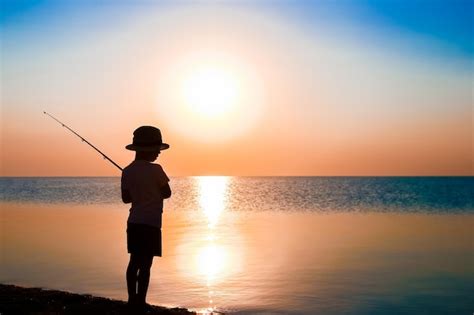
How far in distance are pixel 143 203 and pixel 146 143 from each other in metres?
0.80

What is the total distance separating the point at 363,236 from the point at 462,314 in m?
13.9

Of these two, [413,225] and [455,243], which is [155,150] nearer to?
[455,243]

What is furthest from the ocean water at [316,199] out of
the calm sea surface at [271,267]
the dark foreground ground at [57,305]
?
the dark foreground ground at [57,305]

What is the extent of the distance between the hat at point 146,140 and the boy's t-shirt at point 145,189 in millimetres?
242

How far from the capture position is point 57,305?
30.2 feet

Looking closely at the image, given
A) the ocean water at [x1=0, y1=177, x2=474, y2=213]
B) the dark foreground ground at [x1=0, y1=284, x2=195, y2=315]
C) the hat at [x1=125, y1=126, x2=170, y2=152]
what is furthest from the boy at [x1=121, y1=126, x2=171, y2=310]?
the ocean water at [x1=0, y1=177, x2=474, y2=213]

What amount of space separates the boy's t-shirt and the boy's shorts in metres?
0.07

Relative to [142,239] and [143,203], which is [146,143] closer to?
[143,203]

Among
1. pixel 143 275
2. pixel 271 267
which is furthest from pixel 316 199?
pixel 143 275

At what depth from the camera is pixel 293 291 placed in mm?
13312

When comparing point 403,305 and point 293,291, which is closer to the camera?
point 403,305

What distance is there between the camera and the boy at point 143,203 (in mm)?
7117

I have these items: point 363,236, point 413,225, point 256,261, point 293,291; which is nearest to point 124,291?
point 293,291

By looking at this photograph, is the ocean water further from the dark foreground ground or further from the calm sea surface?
the dark foreground ground
